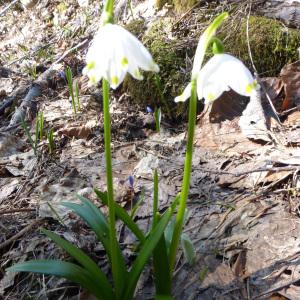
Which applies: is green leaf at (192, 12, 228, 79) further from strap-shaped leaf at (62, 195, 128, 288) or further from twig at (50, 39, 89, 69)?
twig at (50, 39, 89, 69)

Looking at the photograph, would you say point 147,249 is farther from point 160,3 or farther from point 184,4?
point 160,3

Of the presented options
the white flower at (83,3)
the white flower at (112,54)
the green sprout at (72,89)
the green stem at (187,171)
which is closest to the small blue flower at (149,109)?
the green sprout at (72,89)

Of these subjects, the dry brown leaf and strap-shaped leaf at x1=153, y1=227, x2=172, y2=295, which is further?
the dry brown leaf

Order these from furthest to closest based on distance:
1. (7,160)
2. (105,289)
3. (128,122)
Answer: (128,122) < (7,160) < (105,289)

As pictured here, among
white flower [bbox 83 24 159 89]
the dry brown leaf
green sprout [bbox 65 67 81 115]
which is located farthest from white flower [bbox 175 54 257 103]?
green sprout [bbox 65 67 81 115]

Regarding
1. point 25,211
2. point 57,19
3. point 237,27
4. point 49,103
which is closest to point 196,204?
point 25,211

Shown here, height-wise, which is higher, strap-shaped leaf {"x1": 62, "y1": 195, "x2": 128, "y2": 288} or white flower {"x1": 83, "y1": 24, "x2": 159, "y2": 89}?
white flower {"x1": 83, "y1": 24, "x2": 159, "y2": 89}

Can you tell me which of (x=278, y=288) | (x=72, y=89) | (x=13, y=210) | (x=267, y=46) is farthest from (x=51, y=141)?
(x=278, y=288)

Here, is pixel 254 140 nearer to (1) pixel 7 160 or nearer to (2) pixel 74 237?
(2) pixel 74 237
